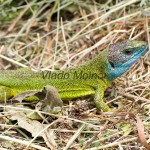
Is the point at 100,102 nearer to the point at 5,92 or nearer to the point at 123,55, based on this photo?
the point at 123,55

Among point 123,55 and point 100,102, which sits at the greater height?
point 123,55

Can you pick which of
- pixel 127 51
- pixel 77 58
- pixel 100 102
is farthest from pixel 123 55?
pixel 77 58

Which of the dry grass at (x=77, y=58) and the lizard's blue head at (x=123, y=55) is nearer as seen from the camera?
the dry grass at (x=77, y=58)

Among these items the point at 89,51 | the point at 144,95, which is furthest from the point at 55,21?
the point at 144,95

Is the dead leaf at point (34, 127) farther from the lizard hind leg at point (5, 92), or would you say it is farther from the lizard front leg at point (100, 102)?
the lizard front leg at point (100, 102)

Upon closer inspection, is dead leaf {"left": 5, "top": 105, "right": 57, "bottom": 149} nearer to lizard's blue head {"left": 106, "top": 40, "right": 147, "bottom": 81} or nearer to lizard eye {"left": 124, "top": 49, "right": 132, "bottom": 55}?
lizard's blue head {"left": 106, "top": 40, "right": 147, "bottom": 81}

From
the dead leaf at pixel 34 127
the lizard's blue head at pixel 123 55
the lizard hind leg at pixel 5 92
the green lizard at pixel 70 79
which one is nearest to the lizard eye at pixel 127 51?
the lizard's blue head at pixel 123 55
